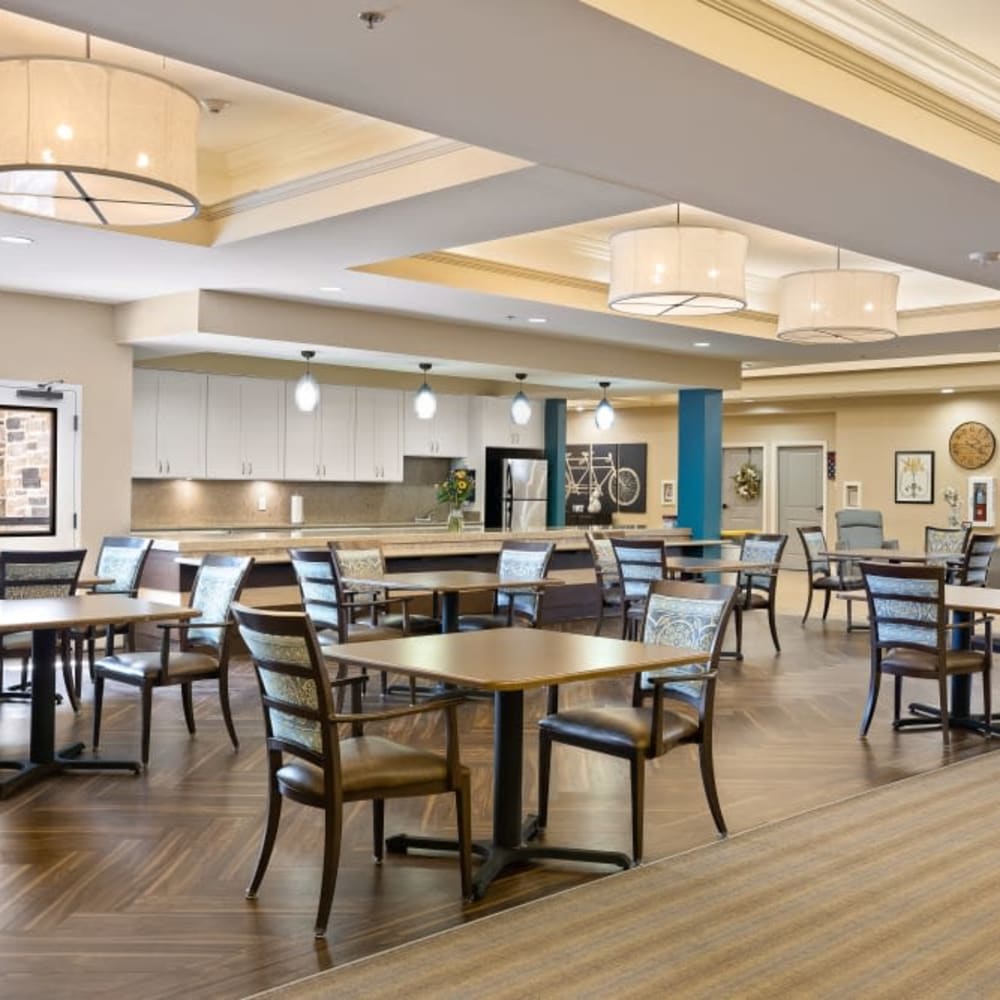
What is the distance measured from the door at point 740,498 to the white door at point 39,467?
35.5 feet

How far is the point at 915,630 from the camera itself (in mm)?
5988

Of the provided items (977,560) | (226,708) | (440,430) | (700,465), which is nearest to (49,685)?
(226,708)

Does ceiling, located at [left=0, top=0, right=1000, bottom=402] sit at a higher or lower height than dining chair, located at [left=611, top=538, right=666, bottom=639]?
higher

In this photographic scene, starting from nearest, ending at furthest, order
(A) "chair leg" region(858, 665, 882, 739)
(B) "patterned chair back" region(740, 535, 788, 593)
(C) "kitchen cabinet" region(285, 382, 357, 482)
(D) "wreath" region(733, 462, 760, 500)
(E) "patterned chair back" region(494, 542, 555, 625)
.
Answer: (A) "chair leg" region(858, 665, 882, 739) → (E) "patterned chair back" region(494, 542, 555, 625) → (B) "patterned chair back" region(740, 535, 788, 593) → (C) "kitchen cabinet" region(285, 382, 357, 482) → (D) "wreath" region(733, 462, 760, 500)

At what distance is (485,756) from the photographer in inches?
219

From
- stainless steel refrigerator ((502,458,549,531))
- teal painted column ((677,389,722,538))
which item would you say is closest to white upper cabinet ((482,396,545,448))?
stainless steel refrigerator ((502,458,549,531))

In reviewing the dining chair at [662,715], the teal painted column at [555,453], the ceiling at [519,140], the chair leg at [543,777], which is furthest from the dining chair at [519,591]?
the teal painted column at [555,453]

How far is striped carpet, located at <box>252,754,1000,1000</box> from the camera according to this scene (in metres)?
3.13

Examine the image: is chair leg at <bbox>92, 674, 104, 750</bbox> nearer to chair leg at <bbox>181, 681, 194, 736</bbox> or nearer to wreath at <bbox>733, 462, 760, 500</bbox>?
chair leg at <bbox>181, 681, 194, 736</bbox>

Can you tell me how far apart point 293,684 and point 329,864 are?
0.53 m

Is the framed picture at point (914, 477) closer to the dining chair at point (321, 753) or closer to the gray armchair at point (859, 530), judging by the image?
the gray armchair at point (859, 530)

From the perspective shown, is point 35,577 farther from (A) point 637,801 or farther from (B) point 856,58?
(B) point 856,58

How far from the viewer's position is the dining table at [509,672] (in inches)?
145

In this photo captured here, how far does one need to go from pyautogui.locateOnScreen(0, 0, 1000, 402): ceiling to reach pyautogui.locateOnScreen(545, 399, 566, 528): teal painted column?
5.38m
